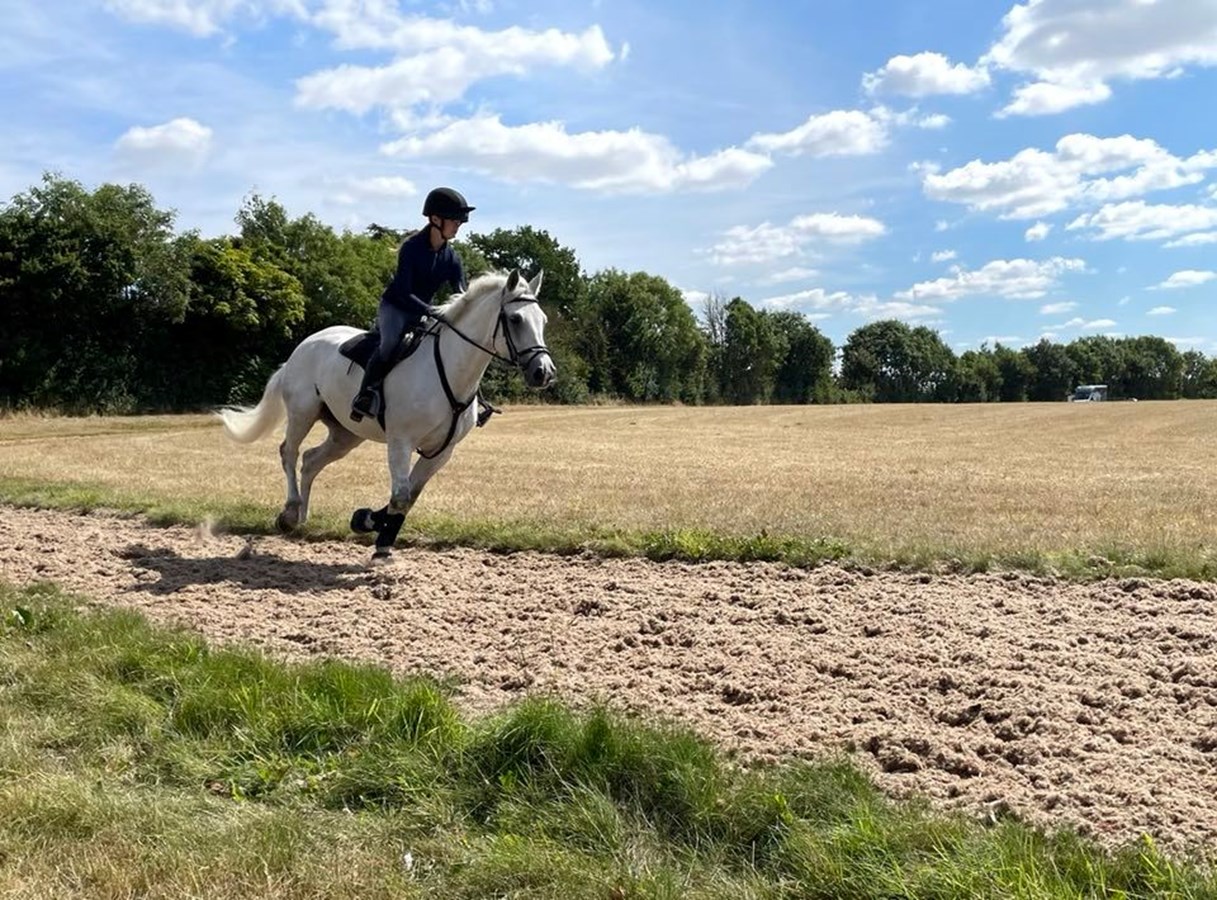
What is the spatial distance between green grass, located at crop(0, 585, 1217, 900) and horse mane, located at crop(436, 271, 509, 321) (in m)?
4.75

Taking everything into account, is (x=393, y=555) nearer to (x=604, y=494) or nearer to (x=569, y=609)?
(x=569, y=609)

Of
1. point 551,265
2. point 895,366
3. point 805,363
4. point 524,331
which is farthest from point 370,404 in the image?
point 895,366

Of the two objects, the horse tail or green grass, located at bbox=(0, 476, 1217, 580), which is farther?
the horse tail

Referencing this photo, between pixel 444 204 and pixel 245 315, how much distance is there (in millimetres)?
39703

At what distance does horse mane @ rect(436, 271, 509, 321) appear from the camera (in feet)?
29.3

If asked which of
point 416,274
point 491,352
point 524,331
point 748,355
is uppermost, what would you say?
point 748,355

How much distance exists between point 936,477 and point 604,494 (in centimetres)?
713

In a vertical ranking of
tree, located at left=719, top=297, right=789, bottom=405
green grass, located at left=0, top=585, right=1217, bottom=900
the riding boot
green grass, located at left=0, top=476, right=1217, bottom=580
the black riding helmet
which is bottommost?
green grass, located at left=0, top=585, right=1217, bottom=900

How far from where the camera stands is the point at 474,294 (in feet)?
29.7

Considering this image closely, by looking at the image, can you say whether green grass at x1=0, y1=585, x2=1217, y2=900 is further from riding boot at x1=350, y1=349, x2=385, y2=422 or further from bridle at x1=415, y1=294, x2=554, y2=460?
riding boot at x1=350, y1=349, x2=385, y2=422

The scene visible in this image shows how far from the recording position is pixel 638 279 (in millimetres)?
87938

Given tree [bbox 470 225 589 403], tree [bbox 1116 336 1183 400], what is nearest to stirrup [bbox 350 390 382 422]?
tree [bbox 470 225 589 403]

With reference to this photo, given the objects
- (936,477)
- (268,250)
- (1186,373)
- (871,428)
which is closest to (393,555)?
(936,477)

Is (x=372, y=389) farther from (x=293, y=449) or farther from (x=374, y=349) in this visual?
(x=293, y=449)
